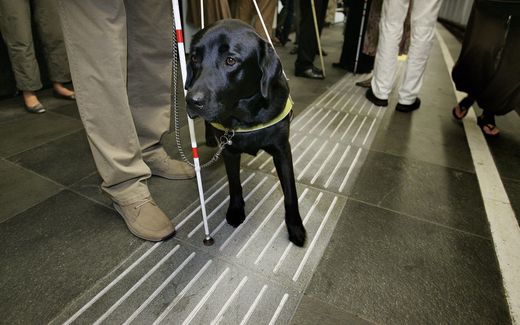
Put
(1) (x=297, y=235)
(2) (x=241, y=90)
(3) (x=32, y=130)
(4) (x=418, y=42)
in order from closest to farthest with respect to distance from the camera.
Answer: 1. (2) (x=241, y=90)
2. (1) (x=297, y=235)
3. (3) (x=32, y=130)
4. (4) (x=418, y=42)

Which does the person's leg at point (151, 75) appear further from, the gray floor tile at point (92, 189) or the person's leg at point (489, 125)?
the person's leg at point (489, 125)

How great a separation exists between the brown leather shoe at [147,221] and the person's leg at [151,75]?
42 cm

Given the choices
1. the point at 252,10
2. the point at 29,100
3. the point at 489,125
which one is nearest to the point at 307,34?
the point at 252,10

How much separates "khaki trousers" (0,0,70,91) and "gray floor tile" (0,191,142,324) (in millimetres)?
1749

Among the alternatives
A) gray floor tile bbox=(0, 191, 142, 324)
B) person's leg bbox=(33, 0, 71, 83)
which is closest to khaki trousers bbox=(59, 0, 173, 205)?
gray floor tile bbox=(0, 191, 142, 324)

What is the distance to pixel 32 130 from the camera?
2.49 meters

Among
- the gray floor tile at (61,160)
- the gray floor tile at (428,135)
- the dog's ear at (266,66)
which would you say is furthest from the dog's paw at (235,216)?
the gray floor tile at (428,135)

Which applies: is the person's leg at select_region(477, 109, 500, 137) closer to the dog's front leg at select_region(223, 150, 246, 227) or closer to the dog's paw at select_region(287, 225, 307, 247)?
the dog's paw at select_region(287, 225, 307, 247)

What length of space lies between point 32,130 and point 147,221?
1735 millimetres

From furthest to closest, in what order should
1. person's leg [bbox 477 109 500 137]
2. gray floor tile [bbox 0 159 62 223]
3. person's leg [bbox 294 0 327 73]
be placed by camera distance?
person's leg [bbox 294 0 327 73], person's leg [bbox 477 109 500 137], gray floor tile [bbox 0 159 62 223]

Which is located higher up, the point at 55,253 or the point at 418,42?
the point at 418,42

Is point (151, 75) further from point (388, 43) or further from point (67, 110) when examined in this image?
point (388, 43)

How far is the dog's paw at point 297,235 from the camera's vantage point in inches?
55.5

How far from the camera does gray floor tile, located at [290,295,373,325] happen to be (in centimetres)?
110
